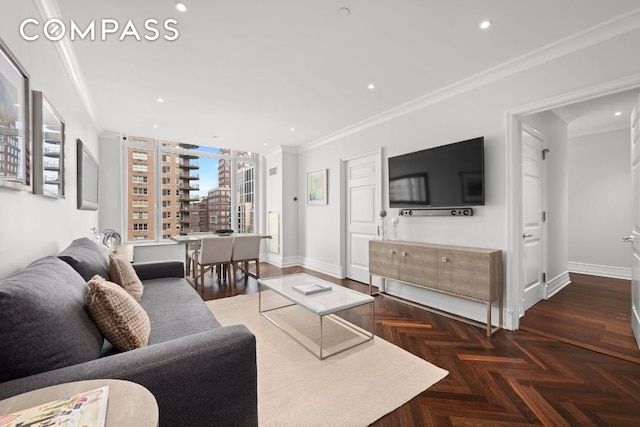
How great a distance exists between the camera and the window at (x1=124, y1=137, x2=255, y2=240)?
17.3 feet

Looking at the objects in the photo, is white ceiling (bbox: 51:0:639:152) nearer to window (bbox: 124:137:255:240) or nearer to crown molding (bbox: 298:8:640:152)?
crown molding (bbox: 298:8:640:152)

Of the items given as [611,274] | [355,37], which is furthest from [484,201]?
[611,274]

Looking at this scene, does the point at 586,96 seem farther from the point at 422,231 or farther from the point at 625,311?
the point at 625,311

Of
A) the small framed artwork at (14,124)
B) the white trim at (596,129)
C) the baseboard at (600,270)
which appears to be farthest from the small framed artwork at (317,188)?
the baseboard at (600,270)

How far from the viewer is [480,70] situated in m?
2.72

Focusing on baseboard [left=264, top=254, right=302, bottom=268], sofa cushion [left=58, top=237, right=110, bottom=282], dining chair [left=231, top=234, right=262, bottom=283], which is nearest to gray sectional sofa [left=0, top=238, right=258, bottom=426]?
sofa cushion [left=58, top=237, right=110, bottom=282]

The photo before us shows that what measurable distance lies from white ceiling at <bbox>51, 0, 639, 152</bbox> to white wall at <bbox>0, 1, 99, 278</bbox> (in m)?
0.31

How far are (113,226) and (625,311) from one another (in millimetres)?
7185

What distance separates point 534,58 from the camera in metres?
2.44

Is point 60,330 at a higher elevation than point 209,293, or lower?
higher

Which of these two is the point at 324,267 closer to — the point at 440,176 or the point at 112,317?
the point at 440,176

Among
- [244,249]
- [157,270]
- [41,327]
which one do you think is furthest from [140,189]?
[41,327]

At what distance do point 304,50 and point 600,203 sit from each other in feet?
17.4

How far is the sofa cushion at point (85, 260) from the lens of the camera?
64.7 inches
